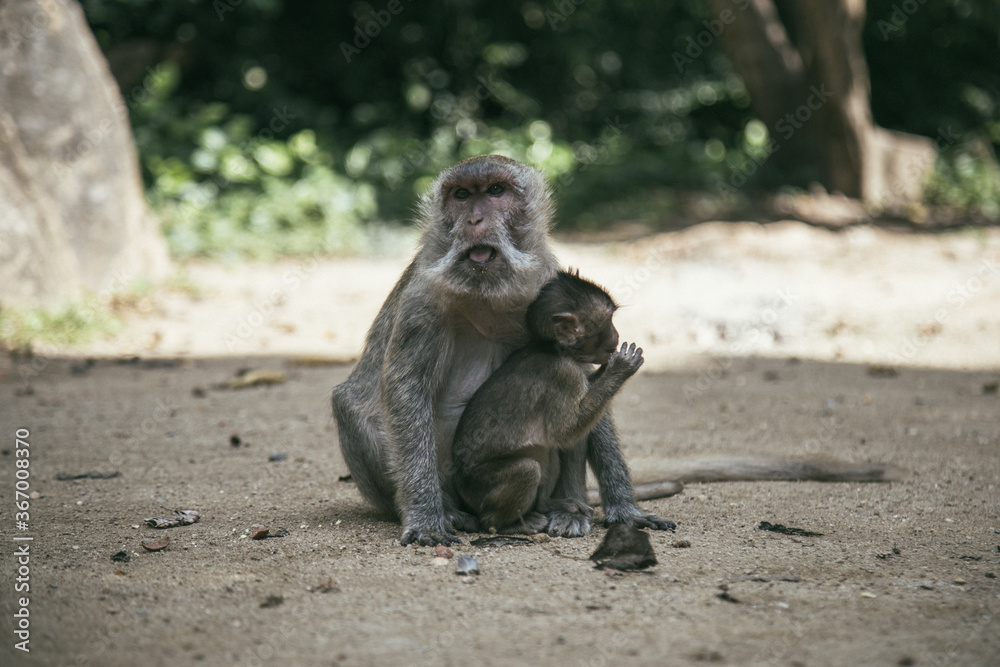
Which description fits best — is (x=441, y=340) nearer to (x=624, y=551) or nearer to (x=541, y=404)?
(x=541, y=404)

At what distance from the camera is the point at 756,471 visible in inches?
190

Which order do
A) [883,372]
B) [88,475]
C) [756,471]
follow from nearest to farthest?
[756,471] → [88,475] → [883,372]

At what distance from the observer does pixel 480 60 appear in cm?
1570

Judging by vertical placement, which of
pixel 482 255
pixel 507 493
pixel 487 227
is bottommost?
pixel 507 493

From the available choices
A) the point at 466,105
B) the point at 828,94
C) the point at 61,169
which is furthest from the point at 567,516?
the point at 466,105

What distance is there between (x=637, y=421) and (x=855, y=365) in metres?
2.50

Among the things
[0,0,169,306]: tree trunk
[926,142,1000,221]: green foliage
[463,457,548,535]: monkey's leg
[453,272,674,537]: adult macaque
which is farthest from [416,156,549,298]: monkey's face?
[926,142,1000,221]: green foliage

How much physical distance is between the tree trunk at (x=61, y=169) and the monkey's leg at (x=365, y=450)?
5112 millimetres

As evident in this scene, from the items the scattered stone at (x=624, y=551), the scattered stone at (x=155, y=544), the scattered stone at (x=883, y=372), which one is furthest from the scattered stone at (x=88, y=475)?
the scattered stone at (x=883, y=372)

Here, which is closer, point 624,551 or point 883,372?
point 624,551

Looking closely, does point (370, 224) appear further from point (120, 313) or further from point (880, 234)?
point (880, 234)

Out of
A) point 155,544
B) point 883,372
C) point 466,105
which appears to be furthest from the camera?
point 466,105

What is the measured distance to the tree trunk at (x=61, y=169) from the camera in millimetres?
8062

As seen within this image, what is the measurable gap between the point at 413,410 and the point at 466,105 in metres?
12.2
